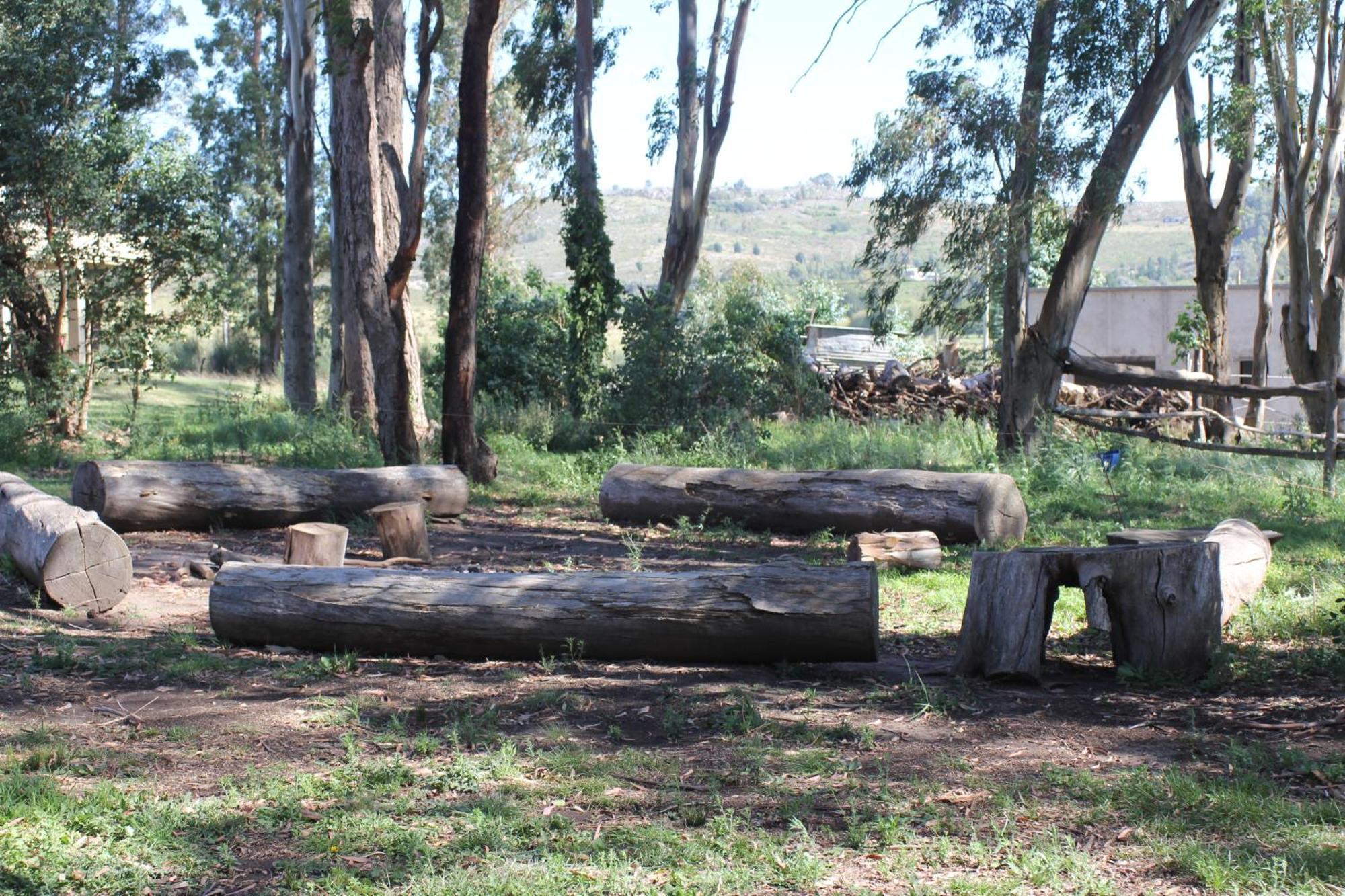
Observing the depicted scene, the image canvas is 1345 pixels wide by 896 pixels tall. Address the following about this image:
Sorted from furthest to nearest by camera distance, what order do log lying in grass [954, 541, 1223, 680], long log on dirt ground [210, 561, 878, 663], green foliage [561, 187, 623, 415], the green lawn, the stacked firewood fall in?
A: the stacked firewood
green foliage [561, 187, 623, 415]
long log on dirt ground [210, 561, 878, 663]
log lying in grass [954, 541, 1223, 680]
the green lawn

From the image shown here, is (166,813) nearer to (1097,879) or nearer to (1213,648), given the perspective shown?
(1097,879)

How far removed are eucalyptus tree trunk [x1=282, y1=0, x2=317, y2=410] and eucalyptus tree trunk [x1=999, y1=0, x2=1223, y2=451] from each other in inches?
450

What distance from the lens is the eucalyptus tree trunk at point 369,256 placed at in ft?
45.7

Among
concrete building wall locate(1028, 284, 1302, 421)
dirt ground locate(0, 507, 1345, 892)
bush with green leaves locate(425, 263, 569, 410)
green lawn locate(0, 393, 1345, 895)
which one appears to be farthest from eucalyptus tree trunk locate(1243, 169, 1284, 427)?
dirt ground locate(0, 507, 1345, 892)

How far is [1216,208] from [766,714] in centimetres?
1849

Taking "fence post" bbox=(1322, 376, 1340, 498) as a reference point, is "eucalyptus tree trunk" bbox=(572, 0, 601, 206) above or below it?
above

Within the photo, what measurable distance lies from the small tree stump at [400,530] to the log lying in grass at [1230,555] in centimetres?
515

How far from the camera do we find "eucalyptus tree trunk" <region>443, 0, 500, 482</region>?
13.2 m

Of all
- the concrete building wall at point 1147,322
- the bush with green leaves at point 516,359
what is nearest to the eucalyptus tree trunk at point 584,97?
the bush with green leaves at point 516,359

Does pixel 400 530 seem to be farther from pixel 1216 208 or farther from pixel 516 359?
pixel 1216 208

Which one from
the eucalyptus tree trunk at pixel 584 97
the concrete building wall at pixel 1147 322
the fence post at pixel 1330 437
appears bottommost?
the fence post at pixel 1330 437

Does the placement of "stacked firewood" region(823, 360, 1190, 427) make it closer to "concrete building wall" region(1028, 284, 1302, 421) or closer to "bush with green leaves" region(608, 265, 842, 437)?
"bush with green leaves" region(608, 265, 842, 437)

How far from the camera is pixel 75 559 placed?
715 cm

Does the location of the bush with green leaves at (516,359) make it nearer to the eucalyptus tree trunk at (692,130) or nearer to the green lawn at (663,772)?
the eucalyptus tree trunk at (692,130)
